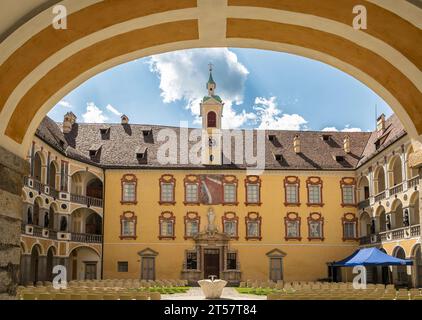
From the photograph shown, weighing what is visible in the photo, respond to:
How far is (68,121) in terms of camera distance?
43406 mm

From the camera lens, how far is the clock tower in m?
42.2

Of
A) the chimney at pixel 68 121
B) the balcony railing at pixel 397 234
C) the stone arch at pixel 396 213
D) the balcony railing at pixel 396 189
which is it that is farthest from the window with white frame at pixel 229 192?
the chimney at pixel 68 121

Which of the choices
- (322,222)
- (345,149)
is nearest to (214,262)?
(322,222)

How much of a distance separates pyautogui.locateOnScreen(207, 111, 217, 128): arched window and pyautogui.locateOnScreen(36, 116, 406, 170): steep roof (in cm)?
173

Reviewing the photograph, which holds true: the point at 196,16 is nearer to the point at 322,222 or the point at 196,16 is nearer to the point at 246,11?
the point at 246,11

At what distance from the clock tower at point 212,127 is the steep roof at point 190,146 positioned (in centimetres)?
105

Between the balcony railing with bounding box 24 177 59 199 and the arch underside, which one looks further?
the balcony railing with bounding box 24 177 59 199

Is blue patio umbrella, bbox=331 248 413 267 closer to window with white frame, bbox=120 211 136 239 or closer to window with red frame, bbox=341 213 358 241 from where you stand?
window with red frame, bbox=341 213 358 241

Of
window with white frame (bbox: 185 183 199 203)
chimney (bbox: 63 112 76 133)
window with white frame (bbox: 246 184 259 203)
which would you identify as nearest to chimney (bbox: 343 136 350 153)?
window with white frame (bbox: 246 184 259 203)

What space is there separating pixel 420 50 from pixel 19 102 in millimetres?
4892
